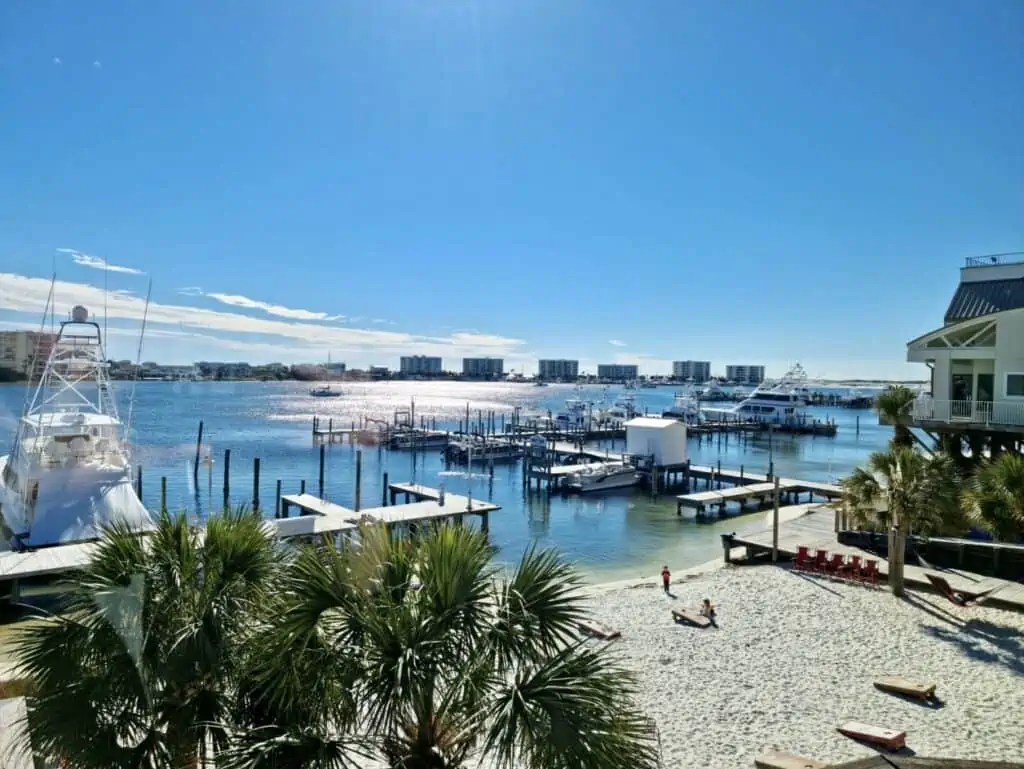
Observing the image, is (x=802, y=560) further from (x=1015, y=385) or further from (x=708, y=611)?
(x=1015, y=385)

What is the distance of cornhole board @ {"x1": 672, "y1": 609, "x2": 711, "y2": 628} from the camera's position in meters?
18.2

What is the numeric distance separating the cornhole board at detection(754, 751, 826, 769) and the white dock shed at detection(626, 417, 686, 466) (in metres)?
44.3

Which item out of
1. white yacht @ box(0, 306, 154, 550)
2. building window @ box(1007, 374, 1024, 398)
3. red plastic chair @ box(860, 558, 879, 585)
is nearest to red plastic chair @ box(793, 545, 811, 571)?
red plastic chair @ box(860, 558, 879, 585)

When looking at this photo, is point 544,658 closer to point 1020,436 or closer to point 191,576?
point 191,576

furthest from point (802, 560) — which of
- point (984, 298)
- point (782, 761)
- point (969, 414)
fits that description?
point (782, 761)

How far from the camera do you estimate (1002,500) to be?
57.9 feet

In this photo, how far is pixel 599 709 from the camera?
4883 mm

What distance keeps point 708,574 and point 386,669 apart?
22.5 m

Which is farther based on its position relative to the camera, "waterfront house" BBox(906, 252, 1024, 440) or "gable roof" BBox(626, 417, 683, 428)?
"gable roof" BBox(626, 417, 683, 428)

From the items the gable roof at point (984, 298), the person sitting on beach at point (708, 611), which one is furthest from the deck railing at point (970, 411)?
the person sitting on beach at point (708, 611)

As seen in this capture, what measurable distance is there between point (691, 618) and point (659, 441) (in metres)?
36.9

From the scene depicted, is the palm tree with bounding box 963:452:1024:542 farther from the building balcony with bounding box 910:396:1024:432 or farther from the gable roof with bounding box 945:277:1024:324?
the gable roof with bounding box 945:277:1024:324

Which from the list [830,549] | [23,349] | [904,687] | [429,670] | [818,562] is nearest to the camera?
[429,670]

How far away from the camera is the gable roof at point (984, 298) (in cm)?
2642
